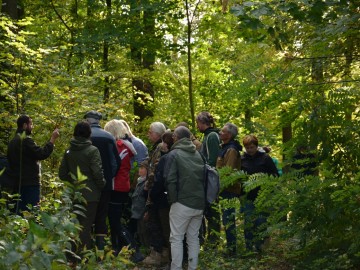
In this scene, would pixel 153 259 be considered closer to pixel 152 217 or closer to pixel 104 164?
pixel 152 217

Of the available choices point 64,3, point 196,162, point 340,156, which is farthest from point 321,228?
point 64,3

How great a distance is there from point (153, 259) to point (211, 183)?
1931 mm

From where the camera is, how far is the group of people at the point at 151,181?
9500 millimetres

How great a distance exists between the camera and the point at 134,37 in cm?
2123

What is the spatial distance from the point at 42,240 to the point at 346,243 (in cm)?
506

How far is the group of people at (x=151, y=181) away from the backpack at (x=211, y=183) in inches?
3.4

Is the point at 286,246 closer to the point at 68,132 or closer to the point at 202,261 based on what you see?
the point at 202,261

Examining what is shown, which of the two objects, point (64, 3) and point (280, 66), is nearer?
A: point (280, 66)

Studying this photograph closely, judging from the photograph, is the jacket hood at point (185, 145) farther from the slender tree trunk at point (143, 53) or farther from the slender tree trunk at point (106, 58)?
the slender tree trunk at point (106, 58)

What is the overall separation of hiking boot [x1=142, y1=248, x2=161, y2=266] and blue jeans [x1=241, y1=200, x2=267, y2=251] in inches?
52.3

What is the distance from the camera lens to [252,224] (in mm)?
9781

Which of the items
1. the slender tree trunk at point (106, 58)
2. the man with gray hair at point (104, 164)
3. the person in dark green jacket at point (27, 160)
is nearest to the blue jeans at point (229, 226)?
the man with gray hair at point (104, 164)

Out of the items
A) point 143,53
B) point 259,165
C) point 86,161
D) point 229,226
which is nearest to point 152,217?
point 229,226

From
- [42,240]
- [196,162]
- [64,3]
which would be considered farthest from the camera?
[64,3]
